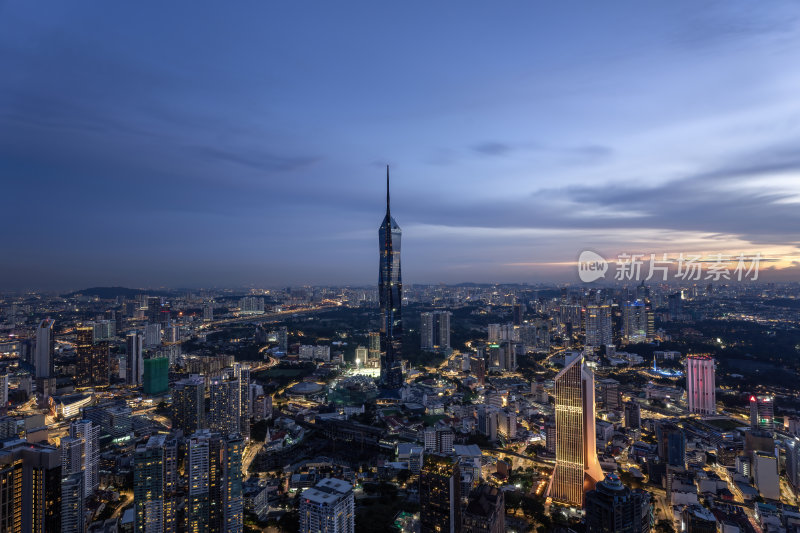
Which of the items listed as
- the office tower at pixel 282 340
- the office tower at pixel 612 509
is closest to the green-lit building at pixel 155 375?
the office tower at pixel 282 340

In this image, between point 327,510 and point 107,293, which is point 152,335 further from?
point 327,510

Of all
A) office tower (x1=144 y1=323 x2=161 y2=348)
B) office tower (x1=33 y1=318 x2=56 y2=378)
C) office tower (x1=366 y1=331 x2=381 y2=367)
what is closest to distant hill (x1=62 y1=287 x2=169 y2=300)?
office tower (x1=144 y1=323 x2=161 y2=348)

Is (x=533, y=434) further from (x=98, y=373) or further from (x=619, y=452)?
(x=98, y=373)

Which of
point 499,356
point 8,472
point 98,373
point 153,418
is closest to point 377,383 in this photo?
point 499,356

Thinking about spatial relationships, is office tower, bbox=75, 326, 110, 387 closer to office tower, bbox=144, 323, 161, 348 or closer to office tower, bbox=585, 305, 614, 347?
office tower, bbox=144, 323, 161, 348

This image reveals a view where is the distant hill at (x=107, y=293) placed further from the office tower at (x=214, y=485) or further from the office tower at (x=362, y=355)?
the office tower at (x=214, y=485)

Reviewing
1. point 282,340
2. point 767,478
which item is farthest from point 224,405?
point 282,340
